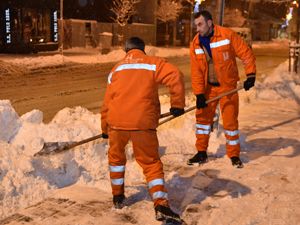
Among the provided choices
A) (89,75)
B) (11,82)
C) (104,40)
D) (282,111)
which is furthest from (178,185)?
(104,40)

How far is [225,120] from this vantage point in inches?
225

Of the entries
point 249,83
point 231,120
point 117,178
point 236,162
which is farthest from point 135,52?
point 236,162

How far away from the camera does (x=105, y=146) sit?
5.71 metres

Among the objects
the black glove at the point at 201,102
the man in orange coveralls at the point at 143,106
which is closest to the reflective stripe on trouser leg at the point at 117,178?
the man in orange coveralls at the point at 143,106

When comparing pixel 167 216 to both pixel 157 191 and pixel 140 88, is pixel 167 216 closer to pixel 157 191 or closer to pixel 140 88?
pixel 157 191

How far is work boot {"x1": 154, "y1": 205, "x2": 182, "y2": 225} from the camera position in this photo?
3955 mm

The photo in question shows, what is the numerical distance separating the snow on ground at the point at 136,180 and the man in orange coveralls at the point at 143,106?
14.7 inches

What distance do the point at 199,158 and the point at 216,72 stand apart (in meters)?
1.08

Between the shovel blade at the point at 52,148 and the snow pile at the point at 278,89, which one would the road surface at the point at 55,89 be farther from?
the shovel blade at the point at 52,148

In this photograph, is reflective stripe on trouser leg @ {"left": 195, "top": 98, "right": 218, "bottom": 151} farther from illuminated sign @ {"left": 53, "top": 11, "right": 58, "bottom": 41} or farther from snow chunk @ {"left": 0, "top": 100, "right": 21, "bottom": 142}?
illuminated sign @ {"left": 53, "top": 11, "right": 58, "bottom": 41}

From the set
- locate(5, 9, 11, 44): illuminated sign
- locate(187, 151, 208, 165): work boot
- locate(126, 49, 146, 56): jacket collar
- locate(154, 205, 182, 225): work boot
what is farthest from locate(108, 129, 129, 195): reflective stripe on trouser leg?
locate(5, 9, 11, 44): illuminated sign

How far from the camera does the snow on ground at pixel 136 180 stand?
13.7 feet

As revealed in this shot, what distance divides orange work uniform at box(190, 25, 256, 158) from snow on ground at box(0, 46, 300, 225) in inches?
16.3

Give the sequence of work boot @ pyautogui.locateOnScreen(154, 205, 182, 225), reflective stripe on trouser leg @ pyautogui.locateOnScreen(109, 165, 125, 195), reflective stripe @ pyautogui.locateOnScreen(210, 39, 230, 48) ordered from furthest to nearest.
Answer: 1. reflective stripe @ pyautogui.locateOnScreen(210, 39, 230, 48)
2. reflective stripe on trouser leg @ pyautogui.locateOnScreen(109, 165, 125, 195)
3. work boot @ pyautogui.locateOnScreen(154, 205, 182, 225)
